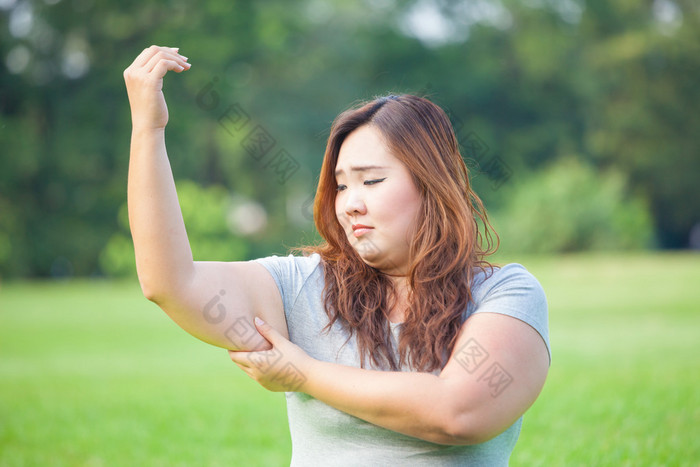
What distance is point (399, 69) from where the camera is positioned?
34.6 meters

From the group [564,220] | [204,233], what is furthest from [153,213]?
[564,220]

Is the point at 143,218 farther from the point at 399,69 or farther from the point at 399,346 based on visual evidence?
the point at 399,69

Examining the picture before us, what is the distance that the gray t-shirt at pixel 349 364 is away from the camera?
5.70 feet

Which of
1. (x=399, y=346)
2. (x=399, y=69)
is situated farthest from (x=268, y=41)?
(x=399, y=346)

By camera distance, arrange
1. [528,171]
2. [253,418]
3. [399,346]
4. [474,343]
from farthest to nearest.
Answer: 1. [528,171]
2. [253,418]
3. [399,346]
4. [474,343]

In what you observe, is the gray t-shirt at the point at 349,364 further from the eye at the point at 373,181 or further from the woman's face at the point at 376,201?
the eye at the point at 373,181

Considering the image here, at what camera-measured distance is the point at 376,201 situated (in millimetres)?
1869

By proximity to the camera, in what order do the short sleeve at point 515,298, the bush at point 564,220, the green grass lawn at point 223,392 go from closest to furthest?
the short sleeve at point 515,298
the green grass lawn at point 223,392
the bush at point 564,220

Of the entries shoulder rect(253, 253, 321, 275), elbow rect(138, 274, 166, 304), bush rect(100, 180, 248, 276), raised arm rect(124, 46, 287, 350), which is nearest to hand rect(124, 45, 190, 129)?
raised arm rect(124, 46, 287, 350)

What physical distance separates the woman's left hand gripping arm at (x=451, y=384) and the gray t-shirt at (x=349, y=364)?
0.25 ft

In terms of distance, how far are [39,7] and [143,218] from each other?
1089 inches

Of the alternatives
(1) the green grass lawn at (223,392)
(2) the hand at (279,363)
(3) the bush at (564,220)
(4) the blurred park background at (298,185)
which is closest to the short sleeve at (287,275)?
(2) the hand at (279,363)

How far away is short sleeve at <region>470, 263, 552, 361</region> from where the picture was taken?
5.57 feet

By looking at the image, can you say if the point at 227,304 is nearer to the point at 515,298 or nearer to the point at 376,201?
the point at 376,201
